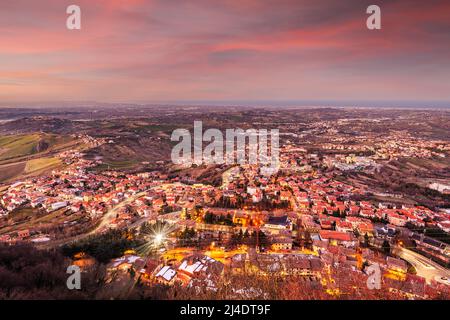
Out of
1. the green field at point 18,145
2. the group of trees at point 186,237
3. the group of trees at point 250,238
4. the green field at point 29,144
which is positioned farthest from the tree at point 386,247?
the green field at point 18,145

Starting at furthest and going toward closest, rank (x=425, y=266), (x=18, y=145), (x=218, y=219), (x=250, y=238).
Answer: (x=18, y=145) < (x=218, y=219) < (x=250, y=238) < (x=425, y=266)

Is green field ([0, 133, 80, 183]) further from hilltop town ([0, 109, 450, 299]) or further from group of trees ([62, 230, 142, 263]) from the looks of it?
group of trees ([62, 230, 142, 263])

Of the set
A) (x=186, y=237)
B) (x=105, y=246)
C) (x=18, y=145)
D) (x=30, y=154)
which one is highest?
(x=18, y=145)

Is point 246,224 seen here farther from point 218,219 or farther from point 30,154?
point 30,154

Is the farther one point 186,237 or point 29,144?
point 29,144

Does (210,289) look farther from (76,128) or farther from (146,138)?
(76,128)

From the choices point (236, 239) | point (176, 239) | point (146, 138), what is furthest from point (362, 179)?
point (146, 138)

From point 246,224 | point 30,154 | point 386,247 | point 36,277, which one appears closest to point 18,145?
point 30,154

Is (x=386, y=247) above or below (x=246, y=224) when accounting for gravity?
below
